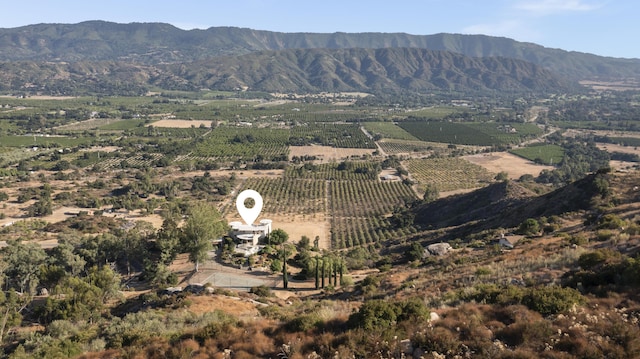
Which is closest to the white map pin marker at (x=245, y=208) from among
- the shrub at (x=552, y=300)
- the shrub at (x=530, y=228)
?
the shrub at (x=530, y=228)

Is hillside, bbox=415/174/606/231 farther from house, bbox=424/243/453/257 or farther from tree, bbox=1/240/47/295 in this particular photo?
tree, bbox=1/240/47/295

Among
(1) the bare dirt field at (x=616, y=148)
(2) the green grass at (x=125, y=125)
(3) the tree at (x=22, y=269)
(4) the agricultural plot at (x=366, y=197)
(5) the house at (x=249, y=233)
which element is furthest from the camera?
(2) the green grass at (x=125, y=125)

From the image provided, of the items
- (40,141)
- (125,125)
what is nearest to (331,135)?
(125,125)

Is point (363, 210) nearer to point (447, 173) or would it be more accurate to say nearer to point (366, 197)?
point (366, 197)

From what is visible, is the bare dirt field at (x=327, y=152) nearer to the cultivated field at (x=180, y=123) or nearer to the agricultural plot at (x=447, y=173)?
the agricultural plot at (x=447, y=173)

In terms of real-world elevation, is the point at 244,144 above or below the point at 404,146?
above

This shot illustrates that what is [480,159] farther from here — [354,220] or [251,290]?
[251,290]

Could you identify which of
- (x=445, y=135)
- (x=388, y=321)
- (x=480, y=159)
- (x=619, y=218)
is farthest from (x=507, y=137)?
(x=388, y=321)
